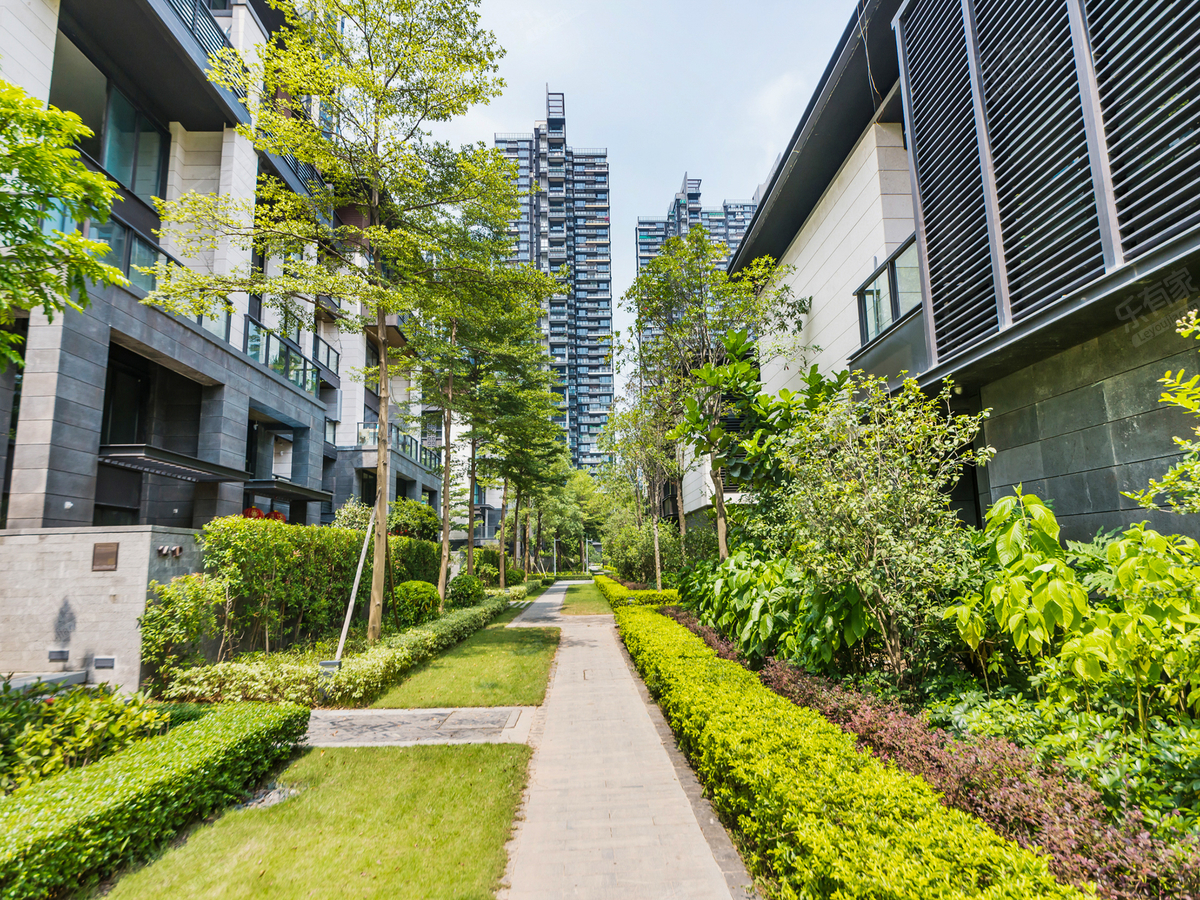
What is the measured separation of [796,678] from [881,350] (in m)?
6.35

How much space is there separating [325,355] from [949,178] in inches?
880

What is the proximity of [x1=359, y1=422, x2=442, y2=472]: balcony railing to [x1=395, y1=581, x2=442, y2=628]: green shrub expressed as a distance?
9888mm

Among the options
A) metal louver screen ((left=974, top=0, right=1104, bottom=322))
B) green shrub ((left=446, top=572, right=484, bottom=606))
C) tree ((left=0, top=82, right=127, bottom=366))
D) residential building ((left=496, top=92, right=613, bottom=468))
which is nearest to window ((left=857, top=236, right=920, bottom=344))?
metal louver screen ((left=974, top=0, right=1104, bottom=322))

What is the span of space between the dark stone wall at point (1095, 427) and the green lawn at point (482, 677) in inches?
267

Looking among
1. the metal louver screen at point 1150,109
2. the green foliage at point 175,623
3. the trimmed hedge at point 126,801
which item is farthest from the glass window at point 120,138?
the metal louver screen at point 1150,109

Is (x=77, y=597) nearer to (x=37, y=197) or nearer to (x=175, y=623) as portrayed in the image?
(x=175, y=623)

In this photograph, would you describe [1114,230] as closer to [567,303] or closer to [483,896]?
[483,896]

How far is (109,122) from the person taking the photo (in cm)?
1302

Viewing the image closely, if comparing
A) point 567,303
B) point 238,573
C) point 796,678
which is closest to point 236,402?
point 238,573

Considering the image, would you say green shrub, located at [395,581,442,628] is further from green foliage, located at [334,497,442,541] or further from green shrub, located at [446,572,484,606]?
green shrub, located at [446,572,484,606]

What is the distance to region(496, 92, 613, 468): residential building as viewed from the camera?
81.8 meters

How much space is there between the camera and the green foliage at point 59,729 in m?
4.33

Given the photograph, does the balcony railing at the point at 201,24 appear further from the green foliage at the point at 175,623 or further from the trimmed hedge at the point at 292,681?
the trimmed hedge at the point at 292,681

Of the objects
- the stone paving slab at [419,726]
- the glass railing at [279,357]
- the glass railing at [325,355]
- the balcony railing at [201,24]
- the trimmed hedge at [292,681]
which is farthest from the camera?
the glass railing at [325,355]
